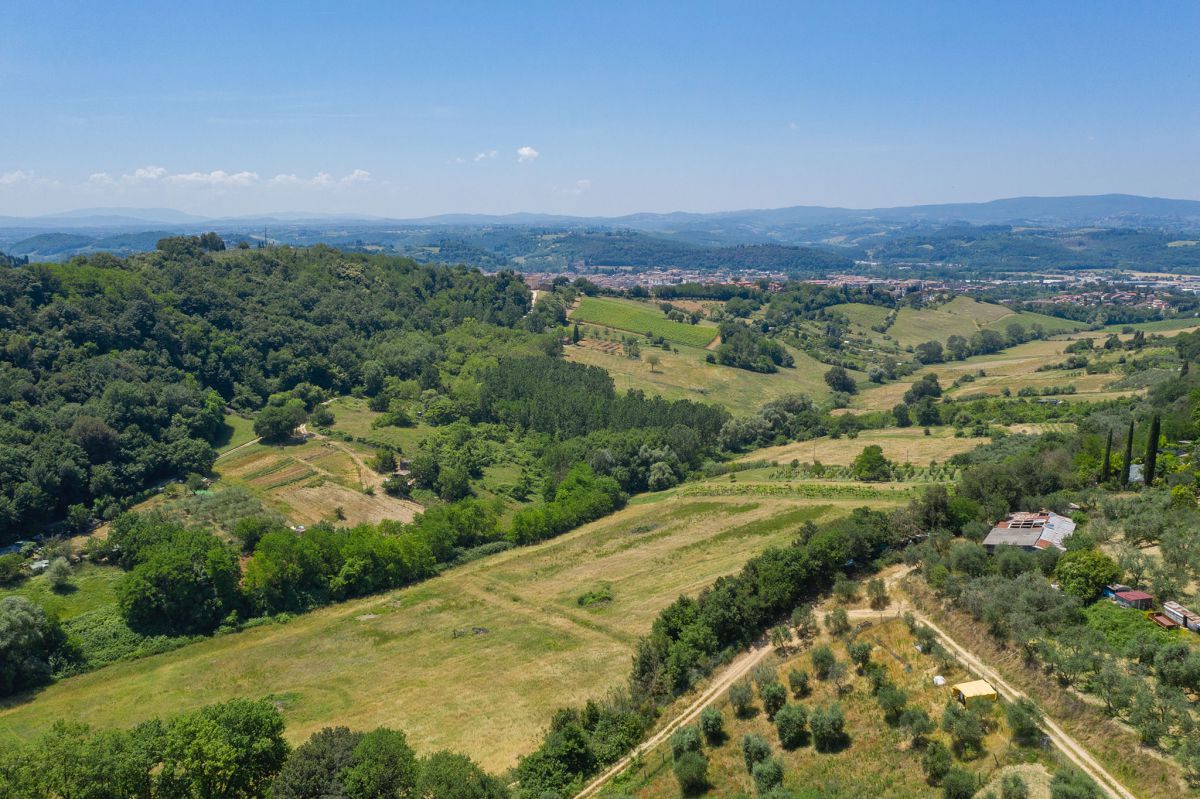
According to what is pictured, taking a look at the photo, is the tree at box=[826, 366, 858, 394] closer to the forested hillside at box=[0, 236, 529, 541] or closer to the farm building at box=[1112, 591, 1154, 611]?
the forested hillside at box=[0, 236, 529, 541]

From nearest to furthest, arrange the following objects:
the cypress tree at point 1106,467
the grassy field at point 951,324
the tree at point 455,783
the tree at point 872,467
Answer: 1. the tree at point 455,783
2. the cypress tree at point 1106,467
3. the tree at point 872,467
4. the grassy field at point 951,324

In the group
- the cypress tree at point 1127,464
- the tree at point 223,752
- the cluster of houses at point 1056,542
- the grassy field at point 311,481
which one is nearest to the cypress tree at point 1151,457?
the cypress tree at point 1127,464

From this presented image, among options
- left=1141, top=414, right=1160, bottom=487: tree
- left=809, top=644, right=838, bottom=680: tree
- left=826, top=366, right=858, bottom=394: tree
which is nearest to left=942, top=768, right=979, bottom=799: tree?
left=809, top=644, right=838, bottom=680: tree

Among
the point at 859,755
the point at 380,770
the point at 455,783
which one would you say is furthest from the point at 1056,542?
the point at 380,770

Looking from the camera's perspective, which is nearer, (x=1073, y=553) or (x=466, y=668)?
(x=1073, y=553)

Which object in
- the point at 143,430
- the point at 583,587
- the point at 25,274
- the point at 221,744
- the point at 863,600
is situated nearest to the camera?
the point at 221,744

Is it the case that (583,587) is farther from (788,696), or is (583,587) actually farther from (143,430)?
(143,430)

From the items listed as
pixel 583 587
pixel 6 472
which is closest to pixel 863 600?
pixel 583 587

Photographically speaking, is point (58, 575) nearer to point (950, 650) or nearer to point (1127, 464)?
point (950, 650)

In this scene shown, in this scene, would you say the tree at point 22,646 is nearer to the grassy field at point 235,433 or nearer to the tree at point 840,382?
the grassy field at point 235,433
